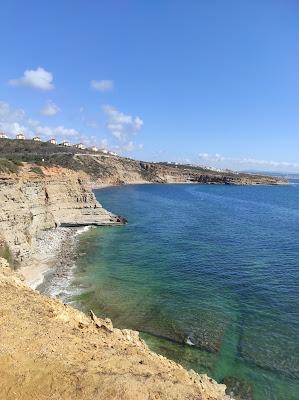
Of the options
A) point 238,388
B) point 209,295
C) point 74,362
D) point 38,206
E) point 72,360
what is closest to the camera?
point 74,362

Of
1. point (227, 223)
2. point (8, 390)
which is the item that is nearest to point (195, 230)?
point (227, 223)

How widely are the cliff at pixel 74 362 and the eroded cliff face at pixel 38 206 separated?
71.5ft

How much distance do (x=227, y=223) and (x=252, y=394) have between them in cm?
5554

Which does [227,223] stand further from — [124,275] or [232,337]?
[232,337]

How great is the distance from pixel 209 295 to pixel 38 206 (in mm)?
32145

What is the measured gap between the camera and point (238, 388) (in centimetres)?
2156

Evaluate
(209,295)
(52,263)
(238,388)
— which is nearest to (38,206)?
(52,263)

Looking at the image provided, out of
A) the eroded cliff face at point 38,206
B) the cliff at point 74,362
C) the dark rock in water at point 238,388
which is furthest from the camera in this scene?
the eroded cliff face at point 38,206

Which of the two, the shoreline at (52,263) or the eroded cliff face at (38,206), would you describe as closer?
the shoreline at (52,263)

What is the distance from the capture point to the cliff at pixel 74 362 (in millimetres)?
12531

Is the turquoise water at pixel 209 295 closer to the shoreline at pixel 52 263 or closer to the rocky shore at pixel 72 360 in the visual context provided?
the shoreline at pixel 52 263

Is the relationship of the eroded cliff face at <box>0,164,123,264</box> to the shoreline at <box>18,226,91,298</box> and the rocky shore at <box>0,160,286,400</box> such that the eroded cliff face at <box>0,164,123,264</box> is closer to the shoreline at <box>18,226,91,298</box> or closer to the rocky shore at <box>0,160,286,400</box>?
the shoreline at <box>18,226,91,298</box>

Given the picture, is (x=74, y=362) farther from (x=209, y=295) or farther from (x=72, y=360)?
(x=209, y=295)

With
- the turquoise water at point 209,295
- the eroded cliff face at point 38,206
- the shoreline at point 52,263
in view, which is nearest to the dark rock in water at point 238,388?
the turquoise water at point 209,295
